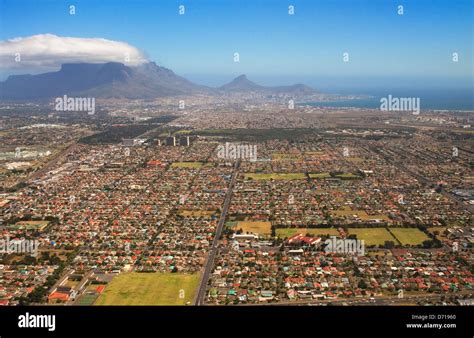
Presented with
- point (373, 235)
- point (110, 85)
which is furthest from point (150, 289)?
point (110, 85)

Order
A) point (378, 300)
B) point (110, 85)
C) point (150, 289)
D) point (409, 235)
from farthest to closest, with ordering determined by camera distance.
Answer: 1. point (110, 85)
2. point (409, 235)
3. point (150, 289)
4. point (378, 300)

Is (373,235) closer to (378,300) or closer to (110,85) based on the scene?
(378,300)

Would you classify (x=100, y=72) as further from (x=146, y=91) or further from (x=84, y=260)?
(x=84, y=260)

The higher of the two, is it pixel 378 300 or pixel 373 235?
pixel 373 235

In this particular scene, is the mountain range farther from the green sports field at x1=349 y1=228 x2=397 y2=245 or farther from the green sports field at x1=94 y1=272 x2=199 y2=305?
the green sports field at x1=94 y1=272 x2=199 y2=305

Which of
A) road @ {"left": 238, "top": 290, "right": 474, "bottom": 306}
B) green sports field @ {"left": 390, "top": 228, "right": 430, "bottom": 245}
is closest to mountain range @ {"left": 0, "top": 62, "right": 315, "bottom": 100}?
green sports field @ {"left": 390, "top": 228, "right": 430, "bottom": 245}
